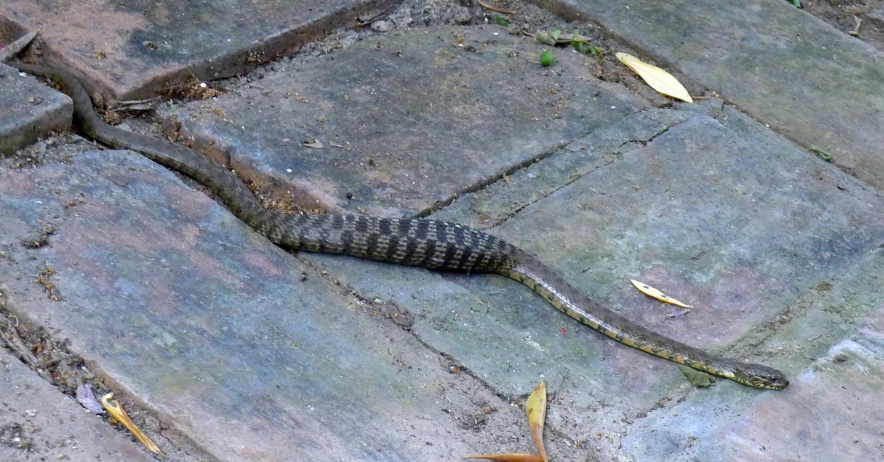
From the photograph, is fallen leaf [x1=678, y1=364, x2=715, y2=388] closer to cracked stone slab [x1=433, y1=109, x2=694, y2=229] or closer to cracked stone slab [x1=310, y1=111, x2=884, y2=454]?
cracked stone slab [x1=310, y1=111, x2=884, y2=454]

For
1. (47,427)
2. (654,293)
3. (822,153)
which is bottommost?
(654,293)

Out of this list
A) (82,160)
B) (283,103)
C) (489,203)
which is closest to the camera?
(82,160)

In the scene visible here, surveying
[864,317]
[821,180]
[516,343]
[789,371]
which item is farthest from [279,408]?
[821,180]

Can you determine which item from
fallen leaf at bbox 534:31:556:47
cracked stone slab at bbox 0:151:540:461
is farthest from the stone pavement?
fallen leaf at bbox 534:31:556:47

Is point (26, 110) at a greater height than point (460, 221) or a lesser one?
greater

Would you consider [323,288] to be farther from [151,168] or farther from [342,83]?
[342,83]

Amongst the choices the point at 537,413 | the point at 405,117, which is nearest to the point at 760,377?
the point at 537,413

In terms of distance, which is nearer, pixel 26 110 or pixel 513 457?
pixel 513 457

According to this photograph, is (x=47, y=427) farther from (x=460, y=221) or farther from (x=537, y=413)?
(x=460, y=221)
